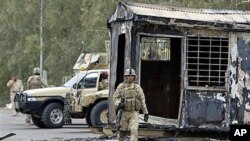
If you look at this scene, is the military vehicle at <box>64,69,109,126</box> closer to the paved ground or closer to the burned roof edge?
the paved ground

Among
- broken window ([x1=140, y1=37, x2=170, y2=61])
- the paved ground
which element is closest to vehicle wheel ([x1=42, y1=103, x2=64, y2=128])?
the paved ground

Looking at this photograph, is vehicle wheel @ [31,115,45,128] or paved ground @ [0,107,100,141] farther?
vehicle wheel @ [31,115,45,128]

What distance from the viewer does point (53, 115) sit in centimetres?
2172

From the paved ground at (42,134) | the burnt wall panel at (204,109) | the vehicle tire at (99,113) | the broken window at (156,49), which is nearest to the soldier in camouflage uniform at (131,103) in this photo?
the burnt wall panel at (204,109)

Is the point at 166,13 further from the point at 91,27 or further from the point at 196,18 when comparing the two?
the point at 91,27

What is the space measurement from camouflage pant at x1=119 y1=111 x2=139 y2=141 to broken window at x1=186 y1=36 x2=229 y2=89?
1.84 metres

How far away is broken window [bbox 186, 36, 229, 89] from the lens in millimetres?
14859

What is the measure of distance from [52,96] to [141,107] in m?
8.41

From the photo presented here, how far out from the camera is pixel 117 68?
16016mm

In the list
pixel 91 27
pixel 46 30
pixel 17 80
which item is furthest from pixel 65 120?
pixel 46 30

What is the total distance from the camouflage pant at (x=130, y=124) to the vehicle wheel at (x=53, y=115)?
318 inches

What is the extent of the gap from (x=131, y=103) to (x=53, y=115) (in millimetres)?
8582

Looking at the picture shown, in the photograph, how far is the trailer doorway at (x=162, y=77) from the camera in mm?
16891

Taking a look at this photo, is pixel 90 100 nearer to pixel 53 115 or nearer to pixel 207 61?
pixel 53 115
